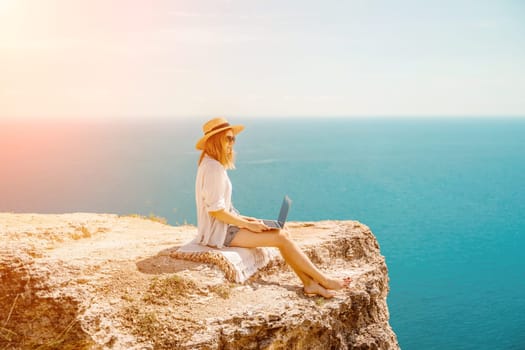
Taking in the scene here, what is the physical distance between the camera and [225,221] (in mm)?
8383

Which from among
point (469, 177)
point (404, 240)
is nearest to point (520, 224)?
point (404, 240)

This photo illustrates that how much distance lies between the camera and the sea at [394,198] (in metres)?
34.0

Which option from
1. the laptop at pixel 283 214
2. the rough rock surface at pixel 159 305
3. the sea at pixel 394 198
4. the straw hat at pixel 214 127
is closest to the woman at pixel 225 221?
the straw hat at pixel 214 127

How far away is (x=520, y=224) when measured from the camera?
63812mm

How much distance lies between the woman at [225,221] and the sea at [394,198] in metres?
21.1

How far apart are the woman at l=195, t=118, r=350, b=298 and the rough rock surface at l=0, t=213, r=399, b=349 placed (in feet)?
1.29

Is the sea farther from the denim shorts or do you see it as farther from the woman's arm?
the woman's arm

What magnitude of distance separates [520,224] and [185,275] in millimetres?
65039

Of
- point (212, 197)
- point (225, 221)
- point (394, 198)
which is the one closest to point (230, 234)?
point (225, 221)

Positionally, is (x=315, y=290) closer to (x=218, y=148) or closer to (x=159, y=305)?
(x=159, y=305)

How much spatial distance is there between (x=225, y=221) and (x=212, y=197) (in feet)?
1.51

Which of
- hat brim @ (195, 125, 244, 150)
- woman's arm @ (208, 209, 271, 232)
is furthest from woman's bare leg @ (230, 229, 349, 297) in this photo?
hat brim @ (195, 125, 244, 150)

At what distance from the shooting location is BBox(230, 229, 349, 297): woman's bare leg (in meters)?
8.43

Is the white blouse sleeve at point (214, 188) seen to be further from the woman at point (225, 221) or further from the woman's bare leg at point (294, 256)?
the woman's bare leg at point (294, 256)
